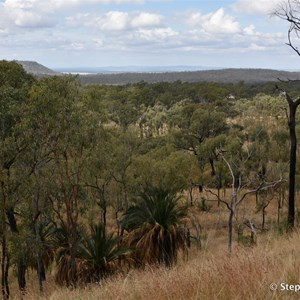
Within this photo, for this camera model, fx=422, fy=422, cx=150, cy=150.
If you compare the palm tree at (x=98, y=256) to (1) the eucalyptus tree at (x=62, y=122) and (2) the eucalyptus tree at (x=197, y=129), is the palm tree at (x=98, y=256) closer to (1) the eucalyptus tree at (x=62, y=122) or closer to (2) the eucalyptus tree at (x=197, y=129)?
(1) the eucalyptus tree at (x=62, y=122)

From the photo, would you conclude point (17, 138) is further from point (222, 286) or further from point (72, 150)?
point (222, 286)

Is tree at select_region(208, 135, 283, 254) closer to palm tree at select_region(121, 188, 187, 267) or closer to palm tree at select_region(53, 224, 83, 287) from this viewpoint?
palm tree at select_region(121, 188, 187, 267)

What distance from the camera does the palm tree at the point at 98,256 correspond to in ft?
38.3

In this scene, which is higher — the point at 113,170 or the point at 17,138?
the point at 17,138

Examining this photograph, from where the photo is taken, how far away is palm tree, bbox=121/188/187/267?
41.6 feet

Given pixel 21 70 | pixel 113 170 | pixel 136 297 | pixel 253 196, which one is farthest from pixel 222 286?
pixel 253 196

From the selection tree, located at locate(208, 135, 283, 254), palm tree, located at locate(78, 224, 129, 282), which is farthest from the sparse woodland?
tree, located at locate(208, 135, 283, 254)

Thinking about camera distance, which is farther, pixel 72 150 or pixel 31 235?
pixel 72 150

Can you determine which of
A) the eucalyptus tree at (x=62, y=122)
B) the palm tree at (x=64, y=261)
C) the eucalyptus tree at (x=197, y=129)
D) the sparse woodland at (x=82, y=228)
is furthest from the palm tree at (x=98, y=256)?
the eucalyptus tree at (x=197, y=129)

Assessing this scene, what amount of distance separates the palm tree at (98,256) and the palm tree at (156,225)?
0.89m

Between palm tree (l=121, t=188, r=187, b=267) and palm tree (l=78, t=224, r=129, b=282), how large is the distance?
89 cm

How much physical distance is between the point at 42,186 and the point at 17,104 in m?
3.17

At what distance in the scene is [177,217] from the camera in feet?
42.4

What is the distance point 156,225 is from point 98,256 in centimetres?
201
